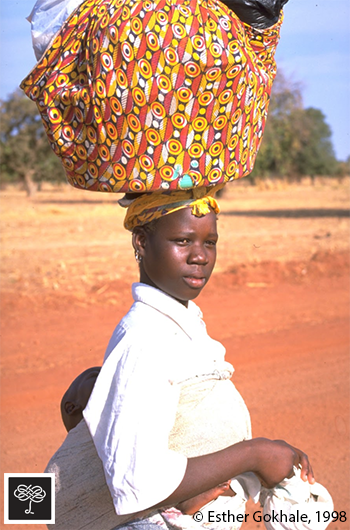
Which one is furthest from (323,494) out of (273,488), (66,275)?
(66,275)

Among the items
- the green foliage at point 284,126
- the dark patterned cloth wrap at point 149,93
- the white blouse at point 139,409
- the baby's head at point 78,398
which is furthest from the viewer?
the green foliage at point 284,126

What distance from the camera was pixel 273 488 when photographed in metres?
1.86

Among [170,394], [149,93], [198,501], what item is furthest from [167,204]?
[198,501]

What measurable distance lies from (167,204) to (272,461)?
0.83 metres

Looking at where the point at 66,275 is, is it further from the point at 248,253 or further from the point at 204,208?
the point at 204,208

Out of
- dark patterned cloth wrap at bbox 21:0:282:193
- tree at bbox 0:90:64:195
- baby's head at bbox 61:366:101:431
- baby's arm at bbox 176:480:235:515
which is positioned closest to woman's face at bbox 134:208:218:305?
dark patterned cloth wrap at bbox 21:0:282:193

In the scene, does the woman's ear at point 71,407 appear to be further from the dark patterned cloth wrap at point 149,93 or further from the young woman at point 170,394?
the dark patterned cloth wrap at point 149,93

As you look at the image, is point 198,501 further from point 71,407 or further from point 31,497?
point 31,497

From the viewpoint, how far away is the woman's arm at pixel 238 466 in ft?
5.37

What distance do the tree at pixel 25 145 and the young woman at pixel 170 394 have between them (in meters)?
32.9

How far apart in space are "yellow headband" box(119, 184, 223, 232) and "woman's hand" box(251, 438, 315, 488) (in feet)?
2.38

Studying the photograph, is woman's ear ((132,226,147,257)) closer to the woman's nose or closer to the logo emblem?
the woman's nose

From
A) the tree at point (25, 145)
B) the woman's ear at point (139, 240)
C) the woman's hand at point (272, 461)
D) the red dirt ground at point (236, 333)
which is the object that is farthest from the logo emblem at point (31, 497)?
the tree at point (25, 145)

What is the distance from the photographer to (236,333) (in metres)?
6.51
